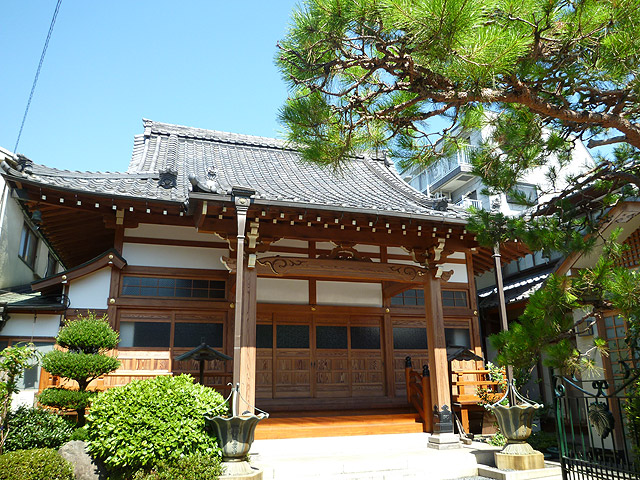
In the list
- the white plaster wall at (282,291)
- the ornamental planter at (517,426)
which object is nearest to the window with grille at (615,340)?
the ornamental planter at (517,426)

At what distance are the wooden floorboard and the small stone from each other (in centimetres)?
251

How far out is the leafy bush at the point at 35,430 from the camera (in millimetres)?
6328

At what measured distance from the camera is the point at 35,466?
225 inches

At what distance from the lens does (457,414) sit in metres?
9.37

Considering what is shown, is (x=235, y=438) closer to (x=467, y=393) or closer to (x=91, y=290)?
(x=91, y=290)

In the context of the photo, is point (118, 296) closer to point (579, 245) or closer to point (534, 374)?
point (579, 245)

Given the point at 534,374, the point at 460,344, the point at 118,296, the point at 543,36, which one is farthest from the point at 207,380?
the point at 534,374

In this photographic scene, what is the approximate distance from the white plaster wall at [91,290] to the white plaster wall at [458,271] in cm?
709

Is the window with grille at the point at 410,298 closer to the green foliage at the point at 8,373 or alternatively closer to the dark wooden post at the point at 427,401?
the dark wooden post at the point at 427,401

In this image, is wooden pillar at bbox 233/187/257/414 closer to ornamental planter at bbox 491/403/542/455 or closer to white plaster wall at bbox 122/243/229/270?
white plaster wall at bbox 122/243/229/270

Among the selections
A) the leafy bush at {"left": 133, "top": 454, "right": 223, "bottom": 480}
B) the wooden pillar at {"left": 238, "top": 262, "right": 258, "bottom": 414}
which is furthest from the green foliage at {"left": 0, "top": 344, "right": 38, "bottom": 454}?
the wooden pillar at {"left": 238, "top": 262, "right": 258, "bottom": 414}

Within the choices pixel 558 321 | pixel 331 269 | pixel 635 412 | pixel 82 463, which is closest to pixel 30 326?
pixel 82 463

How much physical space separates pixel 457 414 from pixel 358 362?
2.24m

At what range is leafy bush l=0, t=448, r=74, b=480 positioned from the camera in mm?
5535
